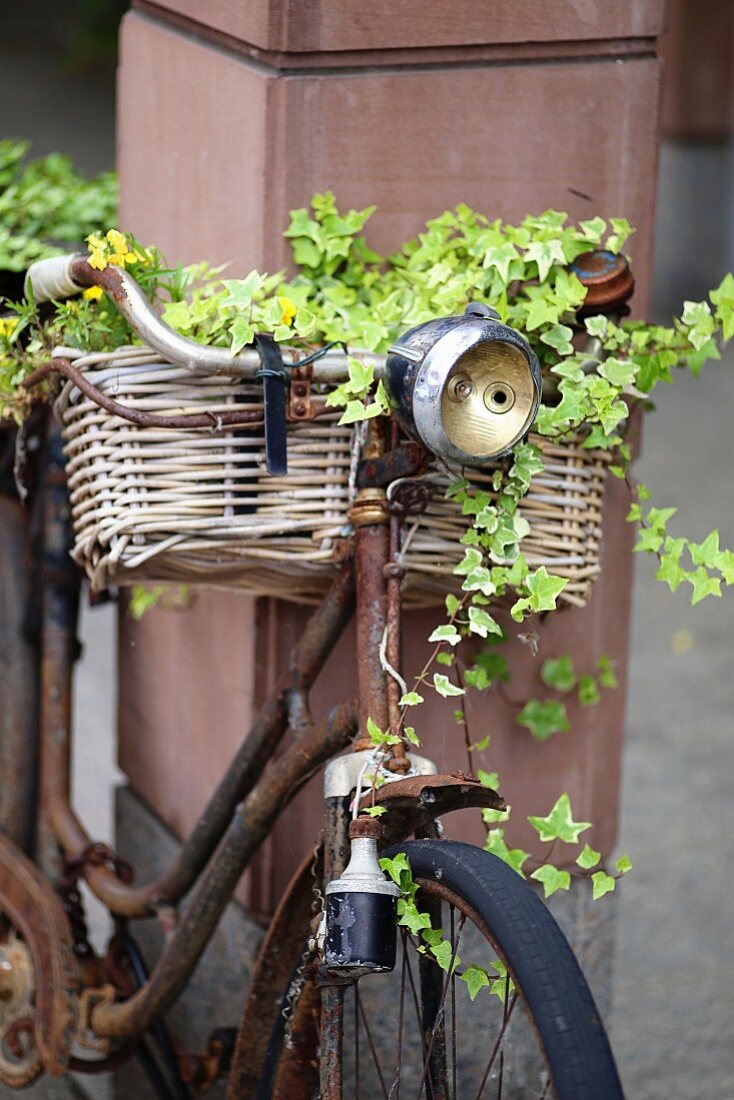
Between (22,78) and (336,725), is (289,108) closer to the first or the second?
(336,725)

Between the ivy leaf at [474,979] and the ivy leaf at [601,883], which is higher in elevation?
the ivy leaf at [601,883]

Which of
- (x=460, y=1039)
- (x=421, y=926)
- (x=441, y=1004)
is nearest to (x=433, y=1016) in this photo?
(x=441, y=1004)

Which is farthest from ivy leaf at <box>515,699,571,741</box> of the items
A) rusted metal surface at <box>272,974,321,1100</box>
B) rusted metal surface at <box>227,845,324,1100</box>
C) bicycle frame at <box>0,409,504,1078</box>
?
rusted metal surface at <box>272,974,321,1100</box>

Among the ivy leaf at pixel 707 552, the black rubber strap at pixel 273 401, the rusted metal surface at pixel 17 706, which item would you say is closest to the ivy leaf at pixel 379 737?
the black rubber strap at pixel 273 401

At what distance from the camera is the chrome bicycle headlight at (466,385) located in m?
1.70

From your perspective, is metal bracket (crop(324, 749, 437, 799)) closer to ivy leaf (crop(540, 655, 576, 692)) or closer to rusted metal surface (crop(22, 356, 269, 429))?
rusted metal surface (crop(22, 356, 269, 429))

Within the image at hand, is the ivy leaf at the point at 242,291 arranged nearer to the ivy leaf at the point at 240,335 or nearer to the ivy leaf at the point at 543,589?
the ivy leaf at the point at 240,335

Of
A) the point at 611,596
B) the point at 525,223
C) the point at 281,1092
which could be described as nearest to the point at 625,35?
the point at 525,223

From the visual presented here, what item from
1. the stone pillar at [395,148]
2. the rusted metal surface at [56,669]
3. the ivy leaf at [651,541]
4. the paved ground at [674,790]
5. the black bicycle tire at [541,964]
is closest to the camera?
the black bicycle tire at [541,964]

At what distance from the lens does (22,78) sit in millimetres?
11727

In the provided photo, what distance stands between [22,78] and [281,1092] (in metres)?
10.9

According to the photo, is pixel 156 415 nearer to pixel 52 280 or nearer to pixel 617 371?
pixel 52 280

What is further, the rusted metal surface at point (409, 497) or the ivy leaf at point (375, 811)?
the rusted metal surface at point (409, 497)

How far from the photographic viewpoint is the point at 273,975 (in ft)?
6.87
